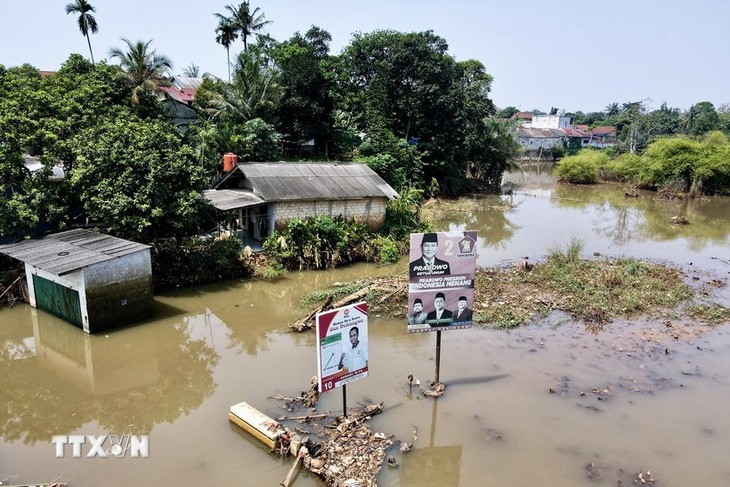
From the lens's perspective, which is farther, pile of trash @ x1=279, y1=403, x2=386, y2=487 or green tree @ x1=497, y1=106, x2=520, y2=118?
green tree @ x1=497, y1=106, x2=520, y2=118

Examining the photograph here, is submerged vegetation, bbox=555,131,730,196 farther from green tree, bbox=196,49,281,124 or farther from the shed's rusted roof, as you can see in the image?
green tree, bbox=196,49,281,124

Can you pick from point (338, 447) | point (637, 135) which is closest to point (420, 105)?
point (338, 447)

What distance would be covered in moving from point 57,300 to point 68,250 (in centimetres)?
142

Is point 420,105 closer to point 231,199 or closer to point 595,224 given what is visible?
point 595,224

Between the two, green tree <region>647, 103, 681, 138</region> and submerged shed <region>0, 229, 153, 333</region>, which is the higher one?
green tree <region>647, 103, 681, 138</region>

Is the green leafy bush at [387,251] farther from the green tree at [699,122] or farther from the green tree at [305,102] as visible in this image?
the green tree at [699,122]

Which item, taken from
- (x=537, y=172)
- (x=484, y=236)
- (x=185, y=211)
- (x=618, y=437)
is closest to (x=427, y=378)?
(x=618, y=437)

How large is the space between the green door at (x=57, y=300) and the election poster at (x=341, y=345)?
7902 millimetres

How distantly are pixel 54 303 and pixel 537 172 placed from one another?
52748 millimetres

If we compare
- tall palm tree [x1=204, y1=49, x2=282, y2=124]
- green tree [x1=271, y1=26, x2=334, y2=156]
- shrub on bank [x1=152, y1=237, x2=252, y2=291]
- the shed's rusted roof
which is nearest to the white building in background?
green tree [x1=271, y1=26, x2=334, y2=156]

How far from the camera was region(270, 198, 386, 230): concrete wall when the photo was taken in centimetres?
1872

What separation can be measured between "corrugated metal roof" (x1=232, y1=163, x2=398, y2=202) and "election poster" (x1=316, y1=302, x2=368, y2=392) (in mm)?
10590

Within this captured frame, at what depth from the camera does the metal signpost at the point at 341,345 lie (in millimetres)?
8109

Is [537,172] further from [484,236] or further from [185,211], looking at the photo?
[185,211]
